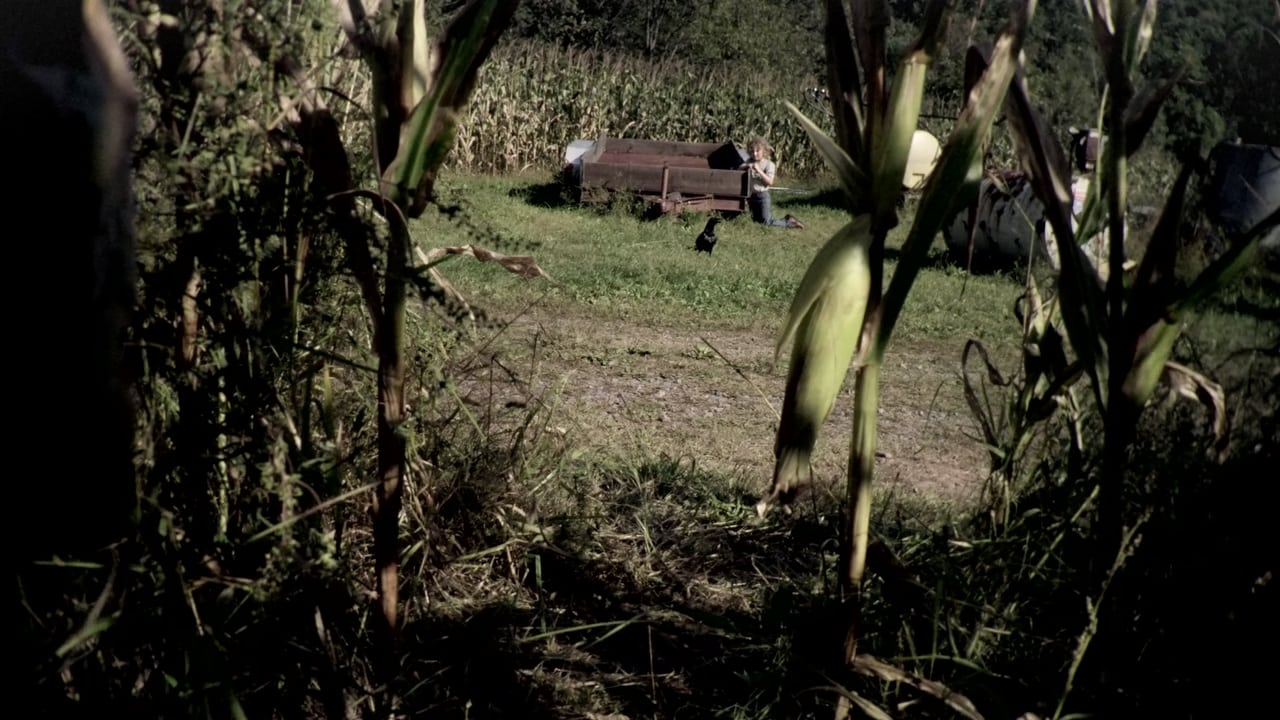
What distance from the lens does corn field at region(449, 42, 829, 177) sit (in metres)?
17.7

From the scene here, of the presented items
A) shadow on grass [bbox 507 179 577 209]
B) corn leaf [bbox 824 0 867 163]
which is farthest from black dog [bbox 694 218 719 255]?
corn leaf [bbox 824 0 867 163]

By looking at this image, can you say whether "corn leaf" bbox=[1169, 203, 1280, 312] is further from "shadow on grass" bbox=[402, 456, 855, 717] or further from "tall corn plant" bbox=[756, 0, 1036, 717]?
"shadow on grass" bbox=[402, 456, 855, 717]

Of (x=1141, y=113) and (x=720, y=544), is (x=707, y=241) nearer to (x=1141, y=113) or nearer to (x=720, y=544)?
(x=720, y=544)

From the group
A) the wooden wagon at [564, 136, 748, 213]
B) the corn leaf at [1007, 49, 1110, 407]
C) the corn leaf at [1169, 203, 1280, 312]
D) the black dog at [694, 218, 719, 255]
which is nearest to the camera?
the corn leaf at [1169, 203, 1280, 312]

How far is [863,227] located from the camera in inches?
80.7

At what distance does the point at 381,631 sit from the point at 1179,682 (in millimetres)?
1549

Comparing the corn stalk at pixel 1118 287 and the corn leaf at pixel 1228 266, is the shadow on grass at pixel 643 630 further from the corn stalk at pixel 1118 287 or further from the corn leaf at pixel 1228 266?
the corn leaf at pixel 1228 266

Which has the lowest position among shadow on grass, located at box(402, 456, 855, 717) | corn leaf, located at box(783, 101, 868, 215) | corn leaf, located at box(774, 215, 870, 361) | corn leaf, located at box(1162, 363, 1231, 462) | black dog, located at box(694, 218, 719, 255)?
shadow on grass, located at box(402, 456, 855, 717)

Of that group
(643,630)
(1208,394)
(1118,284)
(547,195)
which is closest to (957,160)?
(1118,284)

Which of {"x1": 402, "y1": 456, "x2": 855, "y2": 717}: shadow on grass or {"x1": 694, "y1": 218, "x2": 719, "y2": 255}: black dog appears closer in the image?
{"x1": 402, "y1": 456, "x2": 855, "y2": 717}: shadow on grass

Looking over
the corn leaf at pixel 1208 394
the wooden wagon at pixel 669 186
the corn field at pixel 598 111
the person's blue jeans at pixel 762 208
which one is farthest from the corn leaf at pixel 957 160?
the corn field at pixel 598 111

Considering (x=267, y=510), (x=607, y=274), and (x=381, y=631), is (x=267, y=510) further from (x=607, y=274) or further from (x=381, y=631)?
(x=607, y=274)

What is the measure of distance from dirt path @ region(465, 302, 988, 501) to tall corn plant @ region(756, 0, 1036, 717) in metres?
1.47

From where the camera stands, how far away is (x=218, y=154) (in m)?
1.91
